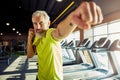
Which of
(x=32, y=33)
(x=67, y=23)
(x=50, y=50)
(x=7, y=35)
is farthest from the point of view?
(x=7, y=35)

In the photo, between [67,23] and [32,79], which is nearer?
[67,23]

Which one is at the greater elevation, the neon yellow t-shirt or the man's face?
the man's face

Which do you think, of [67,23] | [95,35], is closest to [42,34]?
[67,23]

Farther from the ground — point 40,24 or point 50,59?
point 40,24

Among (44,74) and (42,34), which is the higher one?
(42,34)

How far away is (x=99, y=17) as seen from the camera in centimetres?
67

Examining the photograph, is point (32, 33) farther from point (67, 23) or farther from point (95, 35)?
point (95, 35)

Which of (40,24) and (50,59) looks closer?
(50,59)

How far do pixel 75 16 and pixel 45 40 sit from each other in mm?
771

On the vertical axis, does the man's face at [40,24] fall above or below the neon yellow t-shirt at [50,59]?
above

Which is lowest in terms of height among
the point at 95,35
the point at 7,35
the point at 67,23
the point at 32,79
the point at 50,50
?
the point at 32,79

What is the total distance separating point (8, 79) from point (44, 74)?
205 inches

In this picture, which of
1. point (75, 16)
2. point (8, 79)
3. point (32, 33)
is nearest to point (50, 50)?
point (32, 33)

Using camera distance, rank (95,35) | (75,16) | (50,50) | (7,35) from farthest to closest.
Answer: (7,35) < (95,35) < (50,50) < (75,16)
